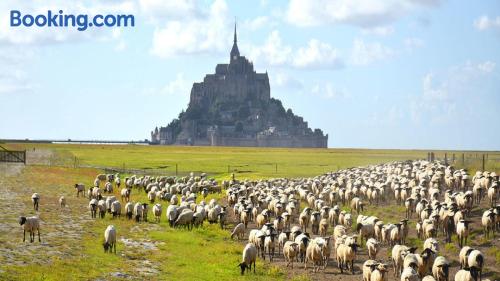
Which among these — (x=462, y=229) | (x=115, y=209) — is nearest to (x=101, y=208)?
(x=115, y=209)

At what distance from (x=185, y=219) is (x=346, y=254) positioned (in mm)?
11468

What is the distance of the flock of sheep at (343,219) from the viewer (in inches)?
810

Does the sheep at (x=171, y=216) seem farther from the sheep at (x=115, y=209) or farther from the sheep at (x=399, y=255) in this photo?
the sheep at (x=399, y=255)

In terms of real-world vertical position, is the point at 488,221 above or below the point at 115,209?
above

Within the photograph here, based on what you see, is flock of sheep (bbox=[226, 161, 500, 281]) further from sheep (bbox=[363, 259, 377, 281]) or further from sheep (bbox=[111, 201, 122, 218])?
sheep (bbox=[111, 201, 122, 218])

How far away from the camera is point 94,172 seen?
69.7m

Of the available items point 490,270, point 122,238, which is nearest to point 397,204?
point 490,270

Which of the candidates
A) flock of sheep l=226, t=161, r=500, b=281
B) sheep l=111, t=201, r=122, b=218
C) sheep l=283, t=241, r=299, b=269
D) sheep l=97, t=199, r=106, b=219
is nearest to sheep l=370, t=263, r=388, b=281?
flock of sheep l=226, t=161, r=500, b=281

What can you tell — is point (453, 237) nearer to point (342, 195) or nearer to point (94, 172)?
point (342, 195)

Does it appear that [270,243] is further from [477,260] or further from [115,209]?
[115,209]

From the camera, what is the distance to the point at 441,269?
18.8 meters

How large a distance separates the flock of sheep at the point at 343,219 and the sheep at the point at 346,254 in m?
0.04

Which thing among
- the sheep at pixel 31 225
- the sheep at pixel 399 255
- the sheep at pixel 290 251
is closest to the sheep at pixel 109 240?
the sheep at pixel 31 225

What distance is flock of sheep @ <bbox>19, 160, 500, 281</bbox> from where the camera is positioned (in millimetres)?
20577
